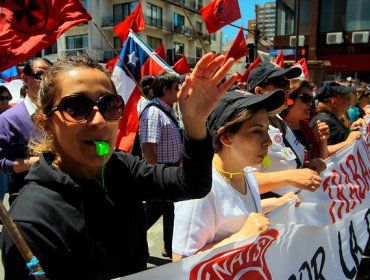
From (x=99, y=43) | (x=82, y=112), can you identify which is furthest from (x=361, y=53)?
(x=99, y=43)

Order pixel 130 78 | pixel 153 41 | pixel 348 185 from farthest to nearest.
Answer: pixel 153 41 < pixel 130 78 < pixel 348 185

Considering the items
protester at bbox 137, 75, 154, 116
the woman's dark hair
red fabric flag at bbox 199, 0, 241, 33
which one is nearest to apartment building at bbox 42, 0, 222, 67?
red fabric flag at bbox 199, 0, 241, 33

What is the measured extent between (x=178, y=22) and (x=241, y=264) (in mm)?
43783

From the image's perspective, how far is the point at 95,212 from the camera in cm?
120

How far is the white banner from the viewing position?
Result: 4.83 feet

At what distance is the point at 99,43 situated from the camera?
36.5 m

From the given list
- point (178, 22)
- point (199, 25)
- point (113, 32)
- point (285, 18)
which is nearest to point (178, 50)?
point (178, 22)

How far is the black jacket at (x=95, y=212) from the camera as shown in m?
1.06

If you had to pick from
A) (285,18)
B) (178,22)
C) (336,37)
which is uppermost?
(178,22)

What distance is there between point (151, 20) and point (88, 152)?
39.1m

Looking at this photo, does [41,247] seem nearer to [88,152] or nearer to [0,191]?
[88,152]

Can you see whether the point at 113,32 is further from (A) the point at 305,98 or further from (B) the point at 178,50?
(A) the point at 305,98

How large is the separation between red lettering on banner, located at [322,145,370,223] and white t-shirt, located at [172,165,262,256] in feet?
3.10

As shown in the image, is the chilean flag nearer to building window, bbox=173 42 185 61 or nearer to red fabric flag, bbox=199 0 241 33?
red fabric flag, bbox=199 0 241 33
